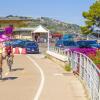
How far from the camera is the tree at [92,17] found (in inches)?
2835

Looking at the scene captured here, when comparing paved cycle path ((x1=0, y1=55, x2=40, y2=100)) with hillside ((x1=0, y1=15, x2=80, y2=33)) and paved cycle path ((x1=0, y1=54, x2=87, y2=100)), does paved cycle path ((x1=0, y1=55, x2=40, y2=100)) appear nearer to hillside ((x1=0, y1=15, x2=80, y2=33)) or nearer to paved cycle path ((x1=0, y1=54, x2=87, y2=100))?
paved cycle path ((x1=0, y1=54, x2=87, y2=100))

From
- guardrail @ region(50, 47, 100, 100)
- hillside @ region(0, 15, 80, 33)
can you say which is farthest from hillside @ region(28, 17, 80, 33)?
guardrail @ region(50, 47, 100, 100)

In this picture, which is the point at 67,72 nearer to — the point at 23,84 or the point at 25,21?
the point at 23,84

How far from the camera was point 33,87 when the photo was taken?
1855 centimetres

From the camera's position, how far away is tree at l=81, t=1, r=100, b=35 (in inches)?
2835

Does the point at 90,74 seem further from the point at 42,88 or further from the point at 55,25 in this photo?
the point at 55,25

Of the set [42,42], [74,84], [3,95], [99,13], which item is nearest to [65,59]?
[74,84]

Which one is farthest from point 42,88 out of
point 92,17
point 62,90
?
point 92,17

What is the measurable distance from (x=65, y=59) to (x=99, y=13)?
4320cm

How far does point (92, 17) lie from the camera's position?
71812 millimetres

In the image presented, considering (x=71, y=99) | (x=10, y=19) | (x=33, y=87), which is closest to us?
(x=71, y=99)

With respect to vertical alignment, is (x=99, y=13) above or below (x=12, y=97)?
above

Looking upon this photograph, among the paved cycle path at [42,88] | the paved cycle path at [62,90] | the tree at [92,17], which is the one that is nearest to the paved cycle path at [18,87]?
the paved cycle path at [42,88]

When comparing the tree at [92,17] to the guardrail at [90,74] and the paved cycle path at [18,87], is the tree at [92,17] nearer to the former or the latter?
the guardrail at [90,74]
